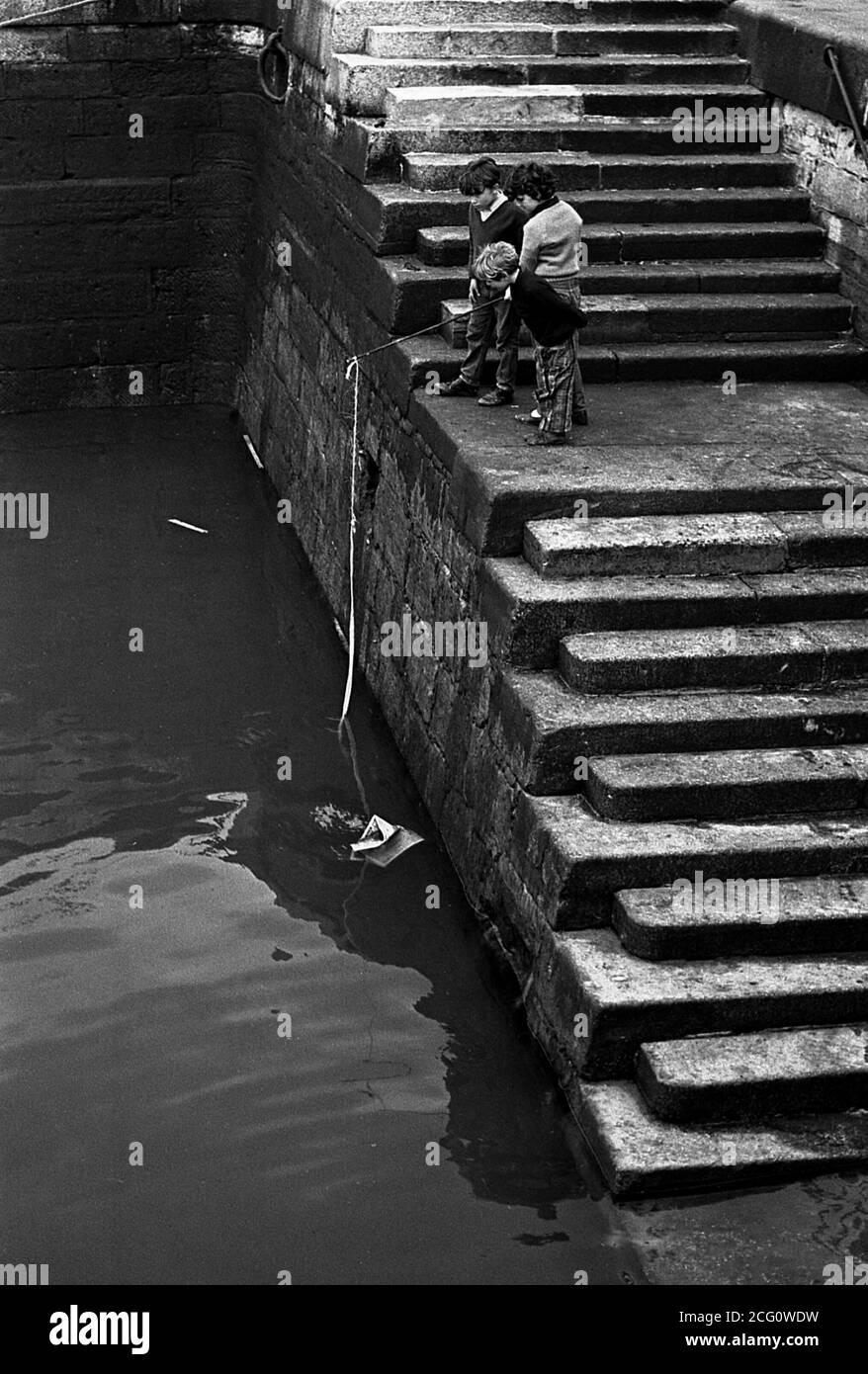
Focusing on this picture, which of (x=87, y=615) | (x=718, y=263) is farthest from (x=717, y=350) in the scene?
(x=87, y=615)

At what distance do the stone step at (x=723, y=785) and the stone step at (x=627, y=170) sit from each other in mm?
4497

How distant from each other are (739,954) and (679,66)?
667cm

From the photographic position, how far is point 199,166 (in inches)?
559

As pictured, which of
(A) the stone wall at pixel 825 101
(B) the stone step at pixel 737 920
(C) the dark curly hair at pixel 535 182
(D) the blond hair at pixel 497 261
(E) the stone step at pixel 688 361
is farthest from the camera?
(A) the stone wall at pixel 825 101

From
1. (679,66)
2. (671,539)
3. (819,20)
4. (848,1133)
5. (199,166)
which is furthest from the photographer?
(199,166)

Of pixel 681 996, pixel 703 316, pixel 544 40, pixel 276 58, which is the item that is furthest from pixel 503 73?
pixel 681 996

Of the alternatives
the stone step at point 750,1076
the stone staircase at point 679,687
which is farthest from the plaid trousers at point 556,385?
the stone step at point 750,1076

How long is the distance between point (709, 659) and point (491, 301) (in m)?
2.39

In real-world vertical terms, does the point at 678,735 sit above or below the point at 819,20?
below

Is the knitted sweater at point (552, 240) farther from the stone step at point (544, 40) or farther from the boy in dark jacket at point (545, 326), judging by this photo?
the stone step at point (544, 40)

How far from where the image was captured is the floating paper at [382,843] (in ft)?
27.1

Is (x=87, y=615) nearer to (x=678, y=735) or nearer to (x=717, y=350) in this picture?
(x=717, y=350)

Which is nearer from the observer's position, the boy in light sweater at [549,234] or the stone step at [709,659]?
the stone step at [709,659]
